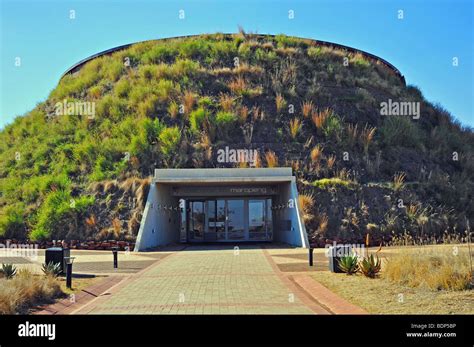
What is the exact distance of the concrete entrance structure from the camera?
23.6 metres

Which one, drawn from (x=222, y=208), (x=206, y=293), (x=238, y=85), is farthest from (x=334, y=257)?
(x=238, y=85)

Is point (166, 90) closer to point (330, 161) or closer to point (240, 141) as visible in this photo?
point (240, 141)

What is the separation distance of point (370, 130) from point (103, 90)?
18178 millimetres

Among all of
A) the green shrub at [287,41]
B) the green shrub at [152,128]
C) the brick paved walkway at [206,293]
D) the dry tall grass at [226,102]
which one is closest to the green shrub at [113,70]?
the green shrub at [152,128]

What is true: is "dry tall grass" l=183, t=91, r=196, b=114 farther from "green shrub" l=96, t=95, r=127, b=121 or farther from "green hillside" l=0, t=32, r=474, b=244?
"green shrub" l=96, t=95, r=127, b=121

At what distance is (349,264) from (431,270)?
2.51 m

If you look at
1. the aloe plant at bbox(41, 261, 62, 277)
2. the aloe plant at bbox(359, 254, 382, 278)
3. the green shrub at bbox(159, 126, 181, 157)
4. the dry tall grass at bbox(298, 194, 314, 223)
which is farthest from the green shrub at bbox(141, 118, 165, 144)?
the aloe plant at bbox(359, 254, 382, 278)

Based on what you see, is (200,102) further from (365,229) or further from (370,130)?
(365,229)

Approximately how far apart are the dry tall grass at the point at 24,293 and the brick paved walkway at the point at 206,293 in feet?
3.17

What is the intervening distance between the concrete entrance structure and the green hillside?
780 mm

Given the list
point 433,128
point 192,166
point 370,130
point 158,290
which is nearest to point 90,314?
point 158,290

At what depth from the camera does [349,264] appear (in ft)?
41.0

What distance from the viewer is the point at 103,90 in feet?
112

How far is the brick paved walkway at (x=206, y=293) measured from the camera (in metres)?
8.55
